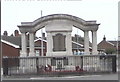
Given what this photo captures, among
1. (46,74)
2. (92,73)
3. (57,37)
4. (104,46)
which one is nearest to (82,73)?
(92,73)

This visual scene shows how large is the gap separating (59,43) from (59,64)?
2.64 metres

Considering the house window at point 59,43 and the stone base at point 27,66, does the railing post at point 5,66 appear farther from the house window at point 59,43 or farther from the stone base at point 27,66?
the house window at point 59,43

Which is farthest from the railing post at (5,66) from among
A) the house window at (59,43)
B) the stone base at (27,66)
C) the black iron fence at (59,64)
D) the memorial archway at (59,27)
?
the house window at (59,43)

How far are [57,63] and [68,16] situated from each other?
4602mm

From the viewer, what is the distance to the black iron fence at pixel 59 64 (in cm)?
2959

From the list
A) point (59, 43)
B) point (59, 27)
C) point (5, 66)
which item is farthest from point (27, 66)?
point (59, 27)

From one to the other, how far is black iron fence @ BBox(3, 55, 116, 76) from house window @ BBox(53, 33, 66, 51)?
1642 millimetres

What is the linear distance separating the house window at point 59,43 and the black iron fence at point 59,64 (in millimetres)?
1642

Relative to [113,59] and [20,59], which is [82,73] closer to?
[113,59]

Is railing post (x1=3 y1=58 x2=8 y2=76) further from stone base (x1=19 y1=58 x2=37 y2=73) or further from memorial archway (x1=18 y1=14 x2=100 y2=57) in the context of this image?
memorial archway (x1=18 y1=14 x2=100 y2=57)

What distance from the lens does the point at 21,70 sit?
30781 millimetres

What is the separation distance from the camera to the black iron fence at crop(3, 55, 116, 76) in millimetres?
29594

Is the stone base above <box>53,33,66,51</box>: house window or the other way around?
the other way around

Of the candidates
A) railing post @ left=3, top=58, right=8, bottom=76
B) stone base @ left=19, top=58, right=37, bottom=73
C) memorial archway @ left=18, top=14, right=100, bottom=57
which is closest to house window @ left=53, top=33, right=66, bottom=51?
memorial archway @ left=18, top=14, right=100, bottom=57
